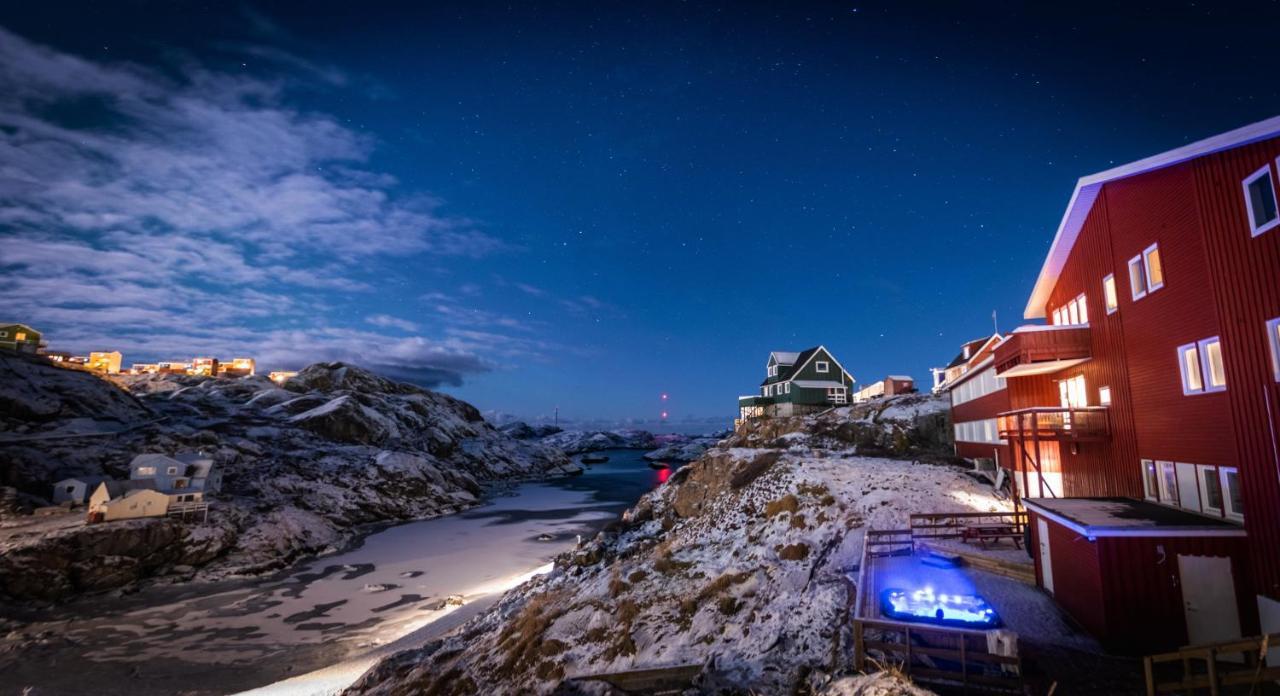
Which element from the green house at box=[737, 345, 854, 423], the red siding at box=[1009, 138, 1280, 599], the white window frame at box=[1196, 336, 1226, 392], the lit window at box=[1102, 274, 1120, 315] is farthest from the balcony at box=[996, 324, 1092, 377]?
the green house at box=[737, 345, 854, 423]

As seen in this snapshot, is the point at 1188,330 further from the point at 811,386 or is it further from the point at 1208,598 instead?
the point at 811,386

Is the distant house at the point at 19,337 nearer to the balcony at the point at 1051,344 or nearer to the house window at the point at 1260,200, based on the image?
the balcony at the point at 1051,344

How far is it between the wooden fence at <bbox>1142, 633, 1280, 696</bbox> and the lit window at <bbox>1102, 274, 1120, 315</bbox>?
1331 cm

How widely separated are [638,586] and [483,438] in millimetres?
112760

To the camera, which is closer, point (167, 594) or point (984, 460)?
point (984, 460)

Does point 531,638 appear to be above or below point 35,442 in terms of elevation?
below

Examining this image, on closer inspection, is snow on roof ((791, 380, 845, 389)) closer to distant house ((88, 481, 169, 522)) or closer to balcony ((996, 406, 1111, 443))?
balcony ((996, 406, 1111, 443))

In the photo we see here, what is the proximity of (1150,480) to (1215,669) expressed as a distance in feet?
46.6

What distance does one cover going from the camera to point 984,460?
35.5 m

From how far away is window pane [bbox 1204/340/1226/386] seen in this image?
14.9m

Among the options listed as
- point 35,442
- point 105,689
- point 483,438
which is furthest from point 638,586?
point 483,438

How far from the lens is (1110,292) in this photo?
21.5 m

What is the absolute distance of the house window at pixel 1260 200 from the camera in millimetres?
13523

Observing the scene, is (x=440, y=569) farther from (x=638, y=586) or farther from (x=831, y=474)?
(x=831, y=474)
